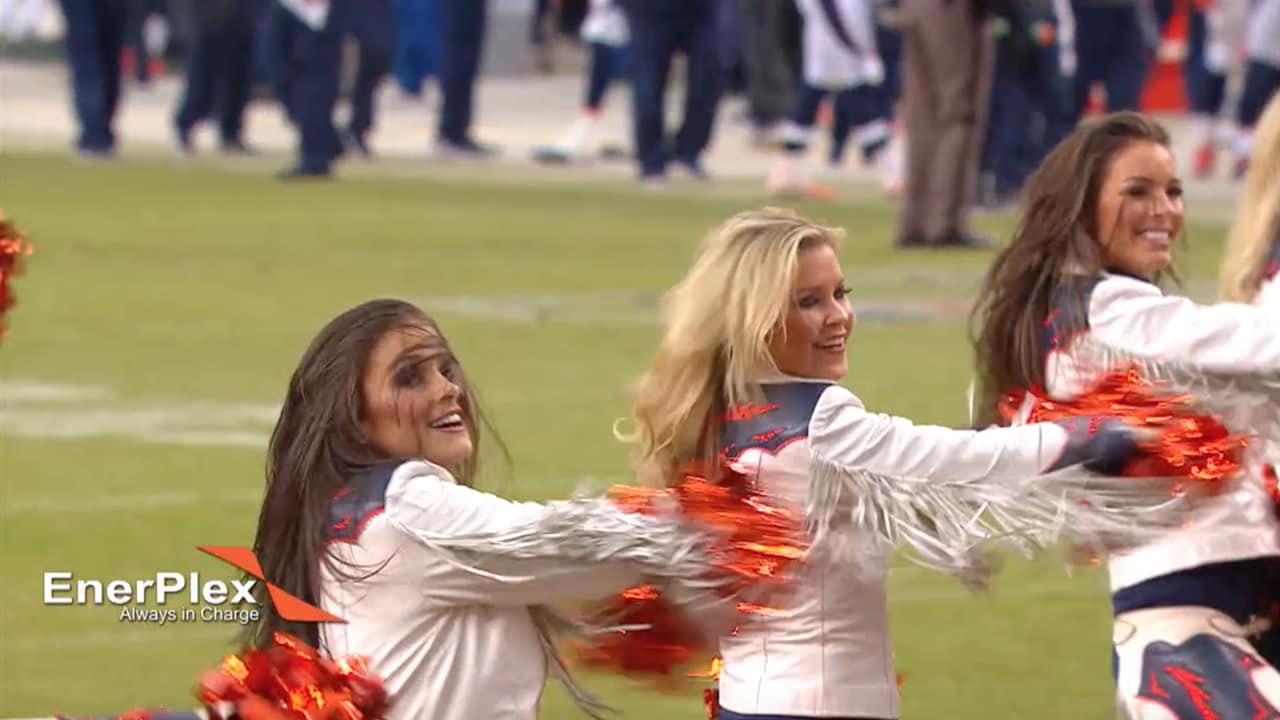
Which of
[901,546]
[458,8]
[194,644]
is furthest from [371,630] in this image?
[458,8]

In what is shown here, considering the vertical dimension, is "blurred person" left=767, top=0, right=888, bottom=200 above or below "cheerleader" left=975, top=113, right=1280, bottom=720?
below

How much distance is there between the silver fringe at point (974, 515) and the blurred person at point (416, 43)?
26.7 m

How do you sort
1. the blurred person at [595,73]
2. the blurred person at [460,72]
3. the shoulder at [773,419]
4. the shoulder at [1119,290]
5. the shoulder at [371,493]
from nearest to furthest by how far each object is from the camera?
the shoulder at [371,493]
the shoulder at [773,419]
the shoulder at [1119,290]
the blurred person at [595,73]
the blurred person at [460,72]

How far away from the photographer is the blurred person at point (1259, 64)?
20.3 m

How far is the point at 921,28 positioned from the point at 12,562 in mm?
9136

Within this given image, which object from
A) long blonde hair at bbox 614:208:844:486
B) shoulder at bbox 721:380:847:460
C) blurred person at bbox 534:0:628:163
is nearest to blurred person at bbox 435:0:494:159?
blurred person at bbox 534:0:628:163

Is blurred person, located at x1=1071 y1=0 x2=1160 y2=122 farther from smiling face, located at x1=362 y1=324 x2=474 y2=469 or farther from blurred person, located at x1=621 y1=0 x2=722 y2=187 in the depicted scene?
smiling face, located at x1=362 y1=324 x2=474 y2=469

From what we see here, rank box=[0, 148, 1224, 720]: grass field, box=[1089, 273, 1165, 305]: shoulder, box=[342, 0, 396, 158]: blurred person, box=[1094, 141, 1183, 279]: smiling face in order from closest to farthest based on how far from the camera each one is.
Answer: box=[1089, 273, 1165, 305]: shoulder → box=[1094, 141, 1183, 279]: smiling face → box=[0, 148, 1224, 720]: grass field → box=[342, 0, 396, 158]: blurred person

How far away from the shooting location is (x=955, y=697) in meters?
6.71

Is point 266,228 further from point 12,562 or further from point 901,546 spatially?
point 901,546

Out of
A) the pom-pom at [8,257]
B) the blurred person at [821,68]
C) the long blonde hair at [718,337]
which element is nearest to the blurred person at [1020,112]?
the blurred person at [821,68]

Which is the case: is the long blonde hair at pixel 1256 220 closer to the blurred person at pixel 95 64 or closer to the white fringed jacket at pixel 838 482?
the white fringed jacket at pixel 838 482

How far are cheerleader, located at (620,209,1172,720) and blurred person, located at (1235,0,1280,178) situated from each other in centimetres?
1598

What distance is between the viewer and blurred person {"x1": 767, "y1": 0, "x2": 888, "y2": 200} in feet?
64.8
